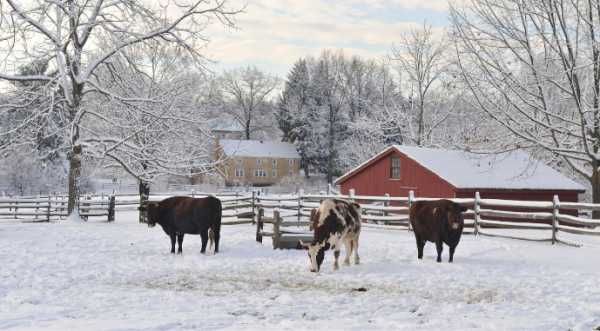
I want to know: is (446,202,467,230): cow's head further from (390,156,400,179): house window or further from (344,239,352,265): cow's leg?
(390,156,400,179): house window

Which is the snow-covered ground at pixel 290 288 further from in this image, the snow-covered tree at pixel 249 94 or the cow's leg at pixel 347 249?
the snow-covered tree at pixel 249 94

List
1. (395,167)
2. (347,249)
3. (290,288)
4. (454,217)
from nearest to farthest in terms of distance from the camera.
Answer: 1. (290,288)
2. (347,249)
3. (454,217)
4. (395,167)

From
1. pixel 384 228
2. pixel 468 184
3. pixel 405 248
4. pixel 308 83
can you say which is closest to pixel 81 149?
pixel 384 228

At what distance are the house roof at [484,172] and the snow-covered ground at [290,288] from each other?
8.94 meters

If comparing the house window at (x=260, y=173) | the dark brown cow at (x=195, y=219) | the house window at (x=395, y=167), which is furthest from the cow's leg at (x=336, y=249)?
the house window at (x=260, y=173)

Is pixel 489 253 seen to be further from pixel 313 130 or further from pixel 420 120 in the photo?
pixel 313 130

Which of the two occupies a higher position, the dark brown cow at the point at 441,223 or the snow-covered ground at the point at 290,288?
the dark brown cow at the point at 441,223

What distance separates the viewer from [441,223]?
1216cm

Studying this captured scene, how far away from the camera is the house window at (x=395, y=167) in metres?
27.2

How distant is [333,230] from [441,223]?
242cm

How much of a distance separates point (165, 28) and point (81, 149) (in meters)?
5.69

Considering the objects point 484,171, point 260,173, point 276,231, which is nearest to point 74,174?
point 276,231

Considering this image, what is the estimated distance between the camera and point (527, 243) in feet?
50.8

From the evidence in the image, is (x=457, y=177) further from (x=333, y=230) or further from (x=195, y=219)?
(x=333, y=230)
